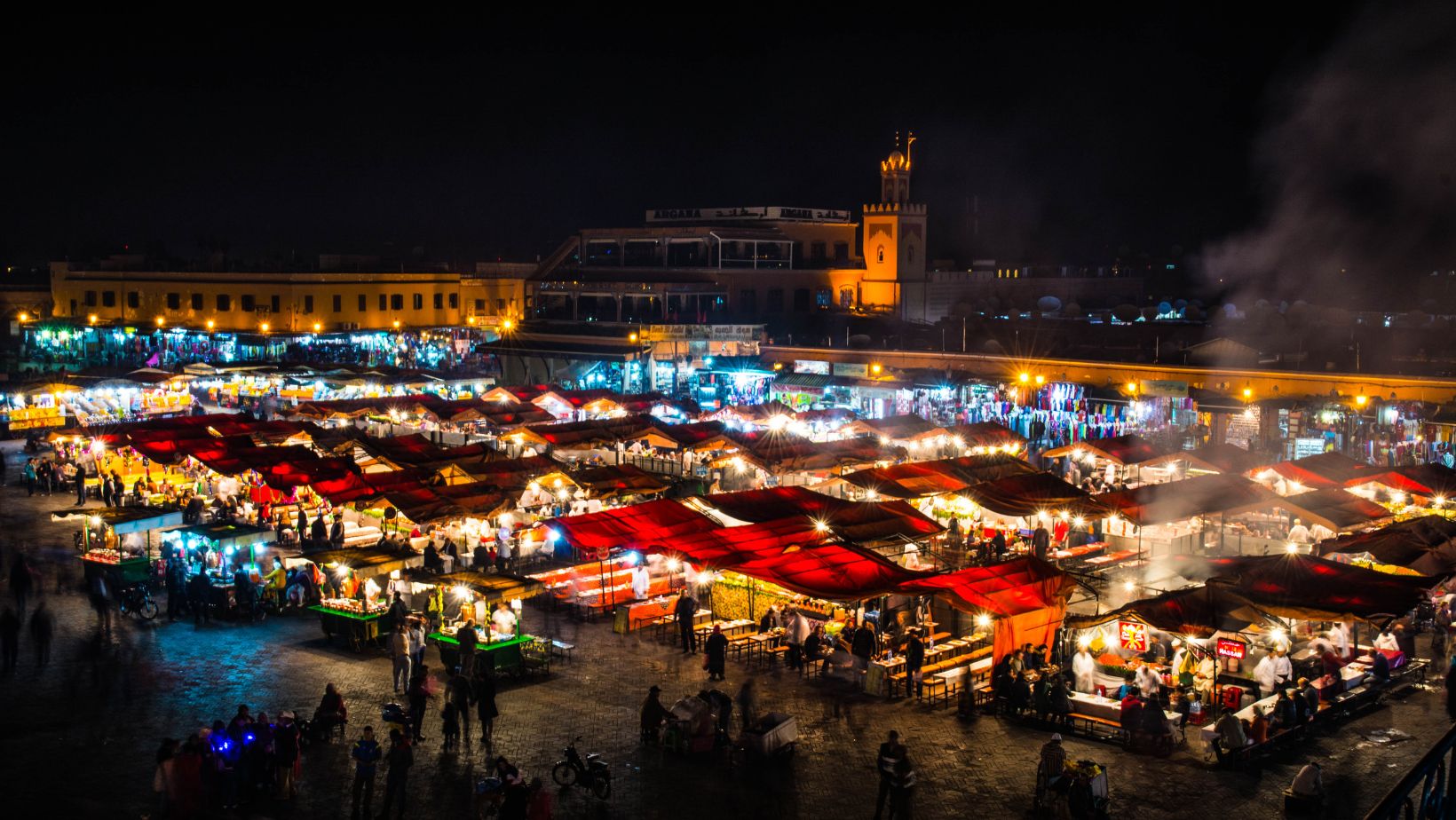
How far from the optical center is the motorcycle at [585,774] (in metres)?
11.9

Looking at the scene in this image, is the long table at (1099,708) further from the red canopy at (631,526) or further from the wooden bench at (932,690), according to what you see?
the red canopy at (631,526)


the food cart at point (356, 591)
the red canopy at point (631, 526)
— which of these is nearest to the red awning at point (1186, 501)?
the red canopy at point (631, 526)

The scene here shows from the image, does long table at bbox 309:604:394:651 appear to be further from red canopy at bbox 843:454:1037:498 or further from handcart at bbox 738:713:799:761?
red canopy at bbox 843:454:1037:498

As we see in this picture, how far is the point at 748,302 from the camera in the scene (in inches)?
2306

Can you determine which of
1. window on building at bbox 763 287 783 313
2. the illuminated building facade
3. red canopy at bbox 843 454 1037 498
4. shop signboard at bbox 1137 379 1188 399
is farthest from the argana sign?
red canopy at bbox 843 454 1037 498

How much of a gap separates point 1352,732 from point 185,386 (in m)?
37.0

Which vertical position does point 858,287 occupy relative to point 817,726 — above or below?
above

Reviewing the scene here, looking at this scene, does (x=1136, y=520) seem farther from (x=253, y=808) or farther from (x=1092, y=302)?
(x=1092, y=302)

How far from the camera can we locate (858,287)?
61.2m

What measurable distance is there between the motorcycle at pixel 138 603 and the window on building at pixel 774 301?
4216 cm

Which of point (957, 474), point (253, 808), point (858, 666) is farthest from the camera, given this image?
point (957, 474)

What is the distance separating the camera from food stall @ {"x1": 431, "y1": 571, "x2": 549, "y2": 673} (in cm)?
1570

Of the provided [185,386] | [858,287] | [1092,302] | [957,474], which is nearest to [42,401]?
[185,386]

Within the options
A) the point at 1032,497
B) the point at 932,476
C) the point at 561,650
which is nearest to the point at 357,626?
the point at 561,650
